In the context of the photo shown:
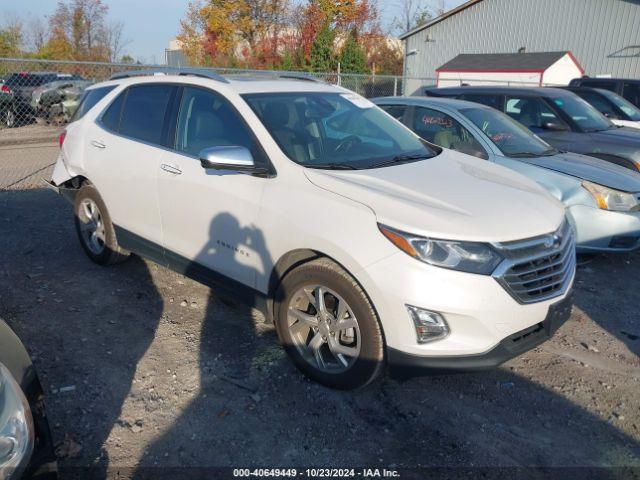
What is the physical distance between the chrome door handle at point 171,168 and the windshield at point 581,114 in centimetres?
573

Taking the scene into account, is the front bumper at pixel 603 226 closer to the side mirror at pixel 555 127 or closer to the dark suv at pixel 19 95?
the side mirror at pixel 555 127

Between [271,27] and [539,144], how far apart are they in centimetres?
3429

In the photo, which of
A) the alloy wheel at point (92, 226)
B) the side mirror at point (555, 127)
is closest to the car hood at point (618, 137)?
the side mirror at point (555, 127)

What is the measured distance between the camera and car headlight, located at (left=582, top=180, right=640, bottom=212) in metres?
5.27

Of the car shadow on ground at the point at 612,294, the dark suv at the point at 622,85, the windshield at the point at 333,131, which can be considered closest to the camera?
the windshield at the point at 333,131

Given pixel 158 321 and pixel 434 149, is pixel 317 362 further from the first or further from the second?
pixel 434 149

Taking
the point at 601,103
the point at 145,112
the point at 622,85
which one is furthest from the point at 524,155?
the point at 622,85

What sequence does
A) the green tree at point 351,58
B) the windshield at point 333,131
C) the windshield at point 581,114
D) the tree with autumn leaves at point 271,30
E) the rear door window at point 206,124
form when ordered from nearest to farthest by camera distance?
the windshield at point 333,131
the rear door window at point 206,124
the windshield at point 581,114
the green tree at point 351,58
the tree with autumn leaves at point 271,30

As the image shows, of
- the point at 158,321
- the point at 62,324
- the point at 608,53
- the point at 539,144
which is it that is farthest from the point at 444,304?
the point at 608,53

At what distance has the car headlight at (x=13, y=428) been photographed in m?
1.80

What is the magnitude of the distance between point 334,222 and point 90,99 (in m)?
3.43

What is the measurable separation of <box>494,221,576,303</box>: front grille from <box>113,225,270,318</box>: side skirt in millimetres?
1529

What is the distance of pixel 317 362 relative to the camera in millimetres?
Answer: 3322

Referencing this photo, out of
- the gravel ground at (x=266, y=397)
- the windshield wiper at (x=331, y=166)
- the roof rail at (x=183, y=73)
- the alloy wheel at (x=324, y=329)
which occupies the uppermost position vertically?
the roof rail at (x=183, y=73)
